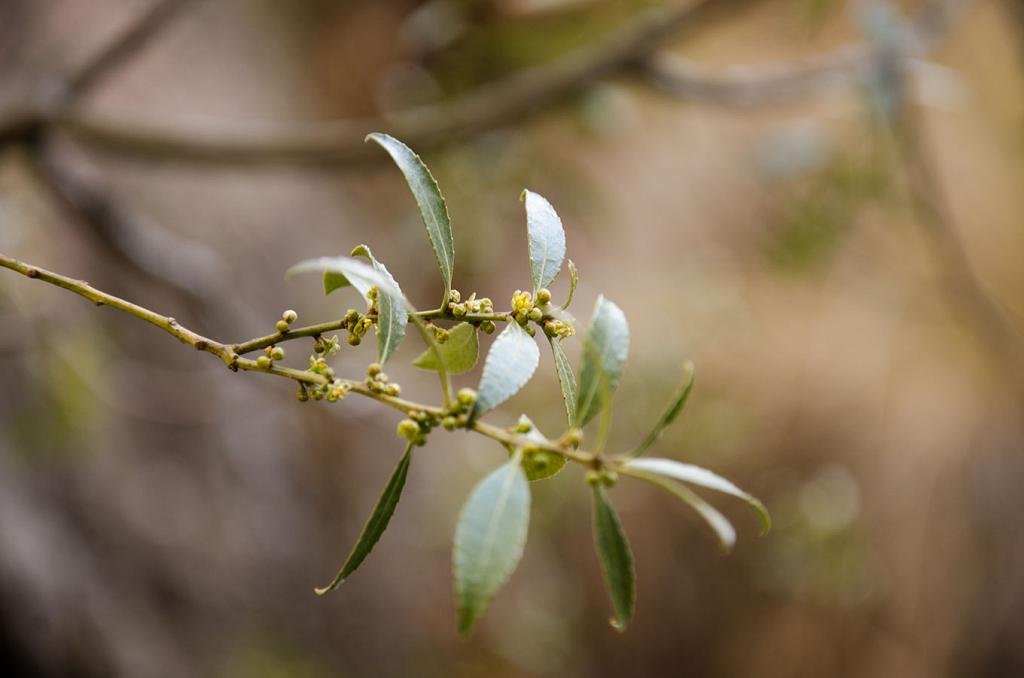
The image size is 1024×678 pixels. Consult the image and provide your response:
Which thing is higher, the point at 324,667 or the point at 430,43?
the point at 430,43

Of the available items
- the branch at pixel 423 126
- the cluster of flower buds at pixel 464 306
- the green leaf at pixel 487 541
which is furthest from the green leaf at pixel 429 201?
the branch at pixel 423 126

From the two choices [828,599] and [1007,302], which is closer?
[828,599]

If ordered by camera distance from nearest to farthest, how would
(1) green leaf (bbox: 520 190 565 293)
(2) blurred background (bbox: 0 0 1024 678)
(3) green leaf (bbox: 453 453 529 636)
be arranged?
(3) green leaf (bbox: 453 453 529 636) → (1) green leaf (bbox: 520 190 565 293) → (2) blurred background (bbox: 0 0 1024 678)

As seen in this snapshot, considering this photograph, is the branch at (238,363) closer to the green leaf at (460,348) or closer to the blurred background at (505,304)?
the green leaf at (460,348)

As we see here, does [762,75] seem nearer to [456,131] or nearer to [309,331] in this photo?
[456,131]

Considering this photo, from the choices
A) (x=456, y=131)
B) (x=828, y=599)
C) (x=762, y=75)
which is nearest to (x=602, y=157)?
(x=762, y=75)

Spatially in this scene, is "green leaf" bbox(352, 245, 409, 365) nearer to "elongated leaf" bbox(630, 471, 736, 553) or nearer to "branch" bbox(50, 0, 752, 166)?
"elongated leaf" bbox(630, 471, 736, 553)

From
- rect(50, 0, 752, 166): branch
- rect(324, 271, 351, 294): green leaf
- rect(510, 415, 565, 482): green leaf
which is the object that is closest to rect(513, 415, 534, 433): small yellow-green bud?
rect(510, 415, 565, 482): green leaf
